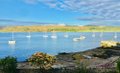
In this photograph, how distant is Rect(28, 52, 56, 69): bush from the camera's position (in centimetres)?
2538

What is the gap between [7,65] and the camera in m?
23.9

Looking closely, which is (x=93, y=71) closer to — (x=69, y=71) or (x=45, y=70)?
(x=69, y=71)

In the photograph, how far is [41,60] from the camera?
2552cm

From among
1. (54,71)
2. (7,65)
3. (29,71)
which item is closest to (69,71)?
(54,71)

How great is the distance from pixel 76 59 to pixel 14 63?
14.8 m

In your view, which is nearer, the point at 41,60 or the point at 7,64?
the point at 7,64

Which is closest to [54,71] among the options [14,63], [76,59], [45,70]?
[45,70]

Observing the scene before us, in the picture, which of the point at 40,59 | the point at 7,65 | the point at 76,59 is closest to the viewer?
the point at 7,65

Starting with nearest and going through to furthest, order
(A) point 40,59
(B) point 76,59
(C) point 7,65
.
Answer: (C) point 7,65 < (A) point 40,59 < (B) point 76,59

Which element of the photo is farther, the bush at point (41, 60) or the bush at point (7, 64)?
the bush at point (41, 60)

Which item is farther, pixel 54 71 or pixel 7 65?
pixel 54 71

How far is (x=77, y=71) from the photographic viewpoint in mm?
24703

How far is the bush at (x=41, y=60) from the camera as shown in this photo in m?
25.4

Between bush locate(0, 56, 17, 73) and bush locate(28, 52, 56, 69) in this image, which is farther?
bush locate(28, 52, 56, 69)
